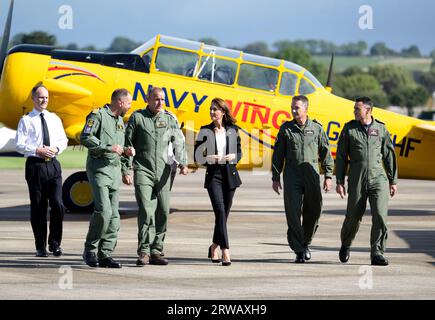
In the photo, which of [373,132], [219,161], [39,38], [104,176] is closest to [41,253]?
[104,176]

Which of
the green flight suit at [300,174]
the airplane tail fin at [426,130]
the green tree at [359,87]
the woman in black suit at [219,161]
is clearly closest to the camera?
the woman in black suit at [219,161]

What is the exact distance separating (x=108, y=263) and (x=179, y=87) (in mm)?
7200

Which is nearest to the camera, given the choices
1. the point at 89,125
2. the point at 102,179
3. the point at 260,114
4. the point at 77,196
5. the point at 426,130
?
the point at 102,179

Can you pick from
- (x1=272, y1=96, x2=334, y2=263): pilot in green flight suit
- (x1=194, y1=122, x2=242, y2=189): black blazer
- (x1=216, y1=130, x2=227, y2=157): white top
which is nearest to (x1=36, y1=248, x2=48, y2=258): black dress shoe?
(x1=194, y1=122, x2=242, y2=189): black blazer

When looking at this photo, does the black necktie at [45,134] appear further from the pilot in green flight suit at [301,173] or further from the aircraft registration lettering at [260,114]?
the aircraft registration lettering at [260,114]

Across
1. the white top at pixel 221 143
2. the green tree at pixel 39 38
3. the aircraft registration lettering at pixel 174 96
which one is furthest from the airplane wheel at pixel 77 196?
the green tree at pixel 39 38

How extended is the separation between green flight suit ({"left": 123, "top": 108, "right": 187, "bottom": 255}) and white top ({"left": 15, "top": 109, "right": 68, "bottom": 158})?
1.17 meters

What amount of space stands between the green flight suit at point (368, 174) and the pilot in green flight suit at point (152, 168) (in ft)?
6.52

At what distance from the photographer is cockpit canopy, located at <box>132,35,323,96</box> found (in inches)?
766

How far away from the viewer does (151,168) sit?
12.8 meters

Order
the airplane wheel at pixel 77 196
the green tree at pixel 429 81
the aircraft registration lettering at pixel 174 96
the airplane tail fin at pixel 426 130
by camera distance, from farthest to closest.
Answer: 1. the green tree at pixel 429 81
2. the airplane tail fin at pixel 426 130
3. the airplane wheel at pixel 77 196
4. the aircraft registration lettering at pixel 174 96

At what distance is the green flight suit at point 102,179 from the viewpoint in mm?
12594

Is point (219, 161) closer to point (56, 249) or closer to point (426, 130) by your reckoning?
point (56, 249)

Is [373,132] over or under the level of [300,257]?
over
